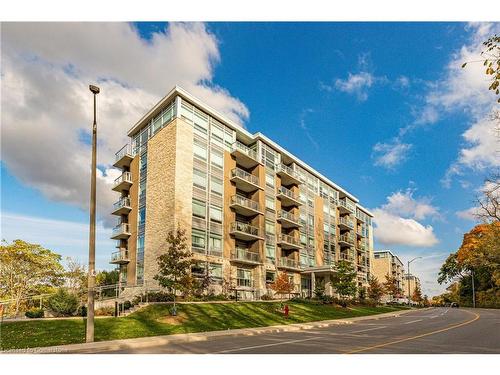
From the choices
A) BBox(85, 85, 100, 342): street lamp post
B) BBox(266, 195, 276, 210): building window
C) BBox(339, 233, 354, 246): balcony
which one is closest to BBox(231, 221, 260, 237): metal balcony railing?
BBox(266, 195, 276, 210): building window

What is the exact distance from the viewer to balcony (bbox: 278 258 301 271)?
153 feet

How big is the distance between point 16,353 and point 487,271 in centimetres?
8685

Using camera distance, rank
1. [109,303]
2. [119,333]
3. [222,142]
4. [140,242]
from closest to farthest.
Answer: [119,333], [109,303], [140,242], [222,142]

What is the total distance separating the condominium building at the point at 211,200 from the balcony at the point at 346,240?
1317 centimetres

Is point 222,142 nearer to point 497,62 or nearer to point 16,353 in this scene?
point 16,353

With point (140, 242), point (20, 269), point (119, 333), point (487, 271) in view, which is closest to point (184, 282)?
point (119, 333)

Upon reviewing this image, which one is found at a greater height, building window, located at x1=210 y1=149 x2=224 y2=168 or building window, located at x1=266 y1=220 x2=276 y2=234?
building window, located at x1=210 y1=149 x2=224 y2=168

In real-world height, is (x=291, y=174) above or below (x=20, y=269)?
above

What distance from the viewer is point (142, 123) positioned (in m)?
41.7

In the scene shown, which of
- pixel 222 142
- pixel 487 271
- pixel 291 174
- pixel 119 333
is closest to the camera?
pixel 119 333

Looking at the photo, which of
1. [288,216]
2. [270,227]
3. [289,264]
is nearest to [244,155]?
[270,227]

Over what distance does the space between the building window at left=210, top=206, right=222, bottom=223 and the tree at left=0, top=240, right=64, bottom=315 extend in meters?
19.1

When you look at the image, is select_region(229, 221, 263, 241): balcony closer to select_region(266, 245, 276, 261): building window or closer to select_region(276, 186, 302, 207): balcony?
select_region(266, 245, 276, 261): building window

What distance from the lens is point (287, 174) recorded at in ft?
163
